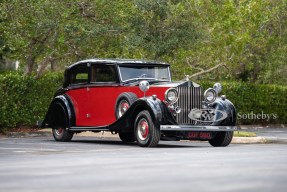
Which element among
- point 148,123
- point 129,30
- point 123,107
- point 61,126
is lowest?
point 61,126

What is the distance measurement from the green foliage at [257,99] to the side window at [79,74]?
12.7 metres

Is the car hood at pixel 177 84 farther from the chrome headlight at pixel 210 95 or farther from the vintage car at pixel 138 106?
the chrome headlight at pixel 210 95

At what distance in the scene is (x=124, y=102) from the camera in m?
19.5

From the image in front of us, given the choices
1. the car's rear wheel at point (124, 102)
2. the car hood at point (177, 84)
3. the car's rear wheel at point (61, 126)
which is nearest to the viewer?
the car hood at point (177, 84)

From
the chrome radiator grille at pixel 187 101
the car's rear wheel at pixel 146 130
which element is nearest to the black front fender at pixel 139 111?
the car's rear wheel at pixel 146 130

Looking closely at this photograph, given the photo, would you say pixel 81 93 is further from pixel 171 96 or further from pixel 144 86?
pixel 171 96

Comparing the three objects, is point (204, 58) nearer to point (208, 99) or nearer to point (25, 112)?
point (25, 112)

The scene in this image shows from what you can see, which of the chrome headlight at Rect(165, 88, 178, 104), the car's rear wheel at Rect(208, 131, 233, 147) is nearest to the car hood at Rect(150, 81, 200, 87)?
the chrome headlight at Rect(165, 88, 178, 104)

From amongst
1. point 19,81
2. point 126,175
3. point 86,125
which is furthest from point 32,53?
point 126,175

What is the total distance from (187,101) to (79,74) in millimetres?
3948

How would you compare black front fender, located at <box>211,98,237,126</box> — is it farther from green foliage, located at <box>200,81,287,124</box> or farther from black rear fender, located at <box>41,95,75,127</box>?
green foliage, located at <box>200,81,287,124</box>

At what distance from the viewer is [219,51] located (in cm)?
3278

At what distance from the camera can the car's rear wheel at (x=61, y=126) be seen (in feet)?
70.0

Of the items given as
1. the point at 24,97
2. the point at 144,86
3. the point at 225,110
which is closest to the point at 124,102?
the point at 144,86
